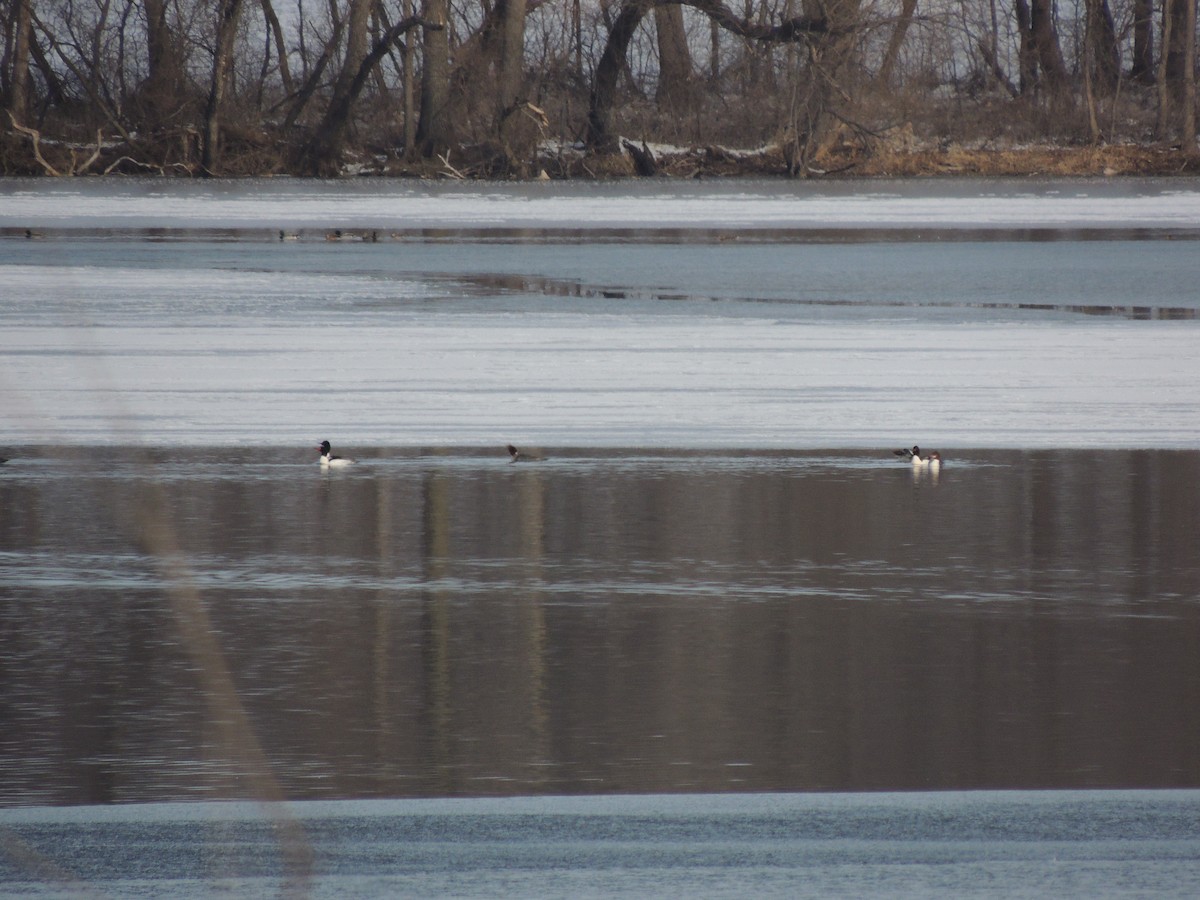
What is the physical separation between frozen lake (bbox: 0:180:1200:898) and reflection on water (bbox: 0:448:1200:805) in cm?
2

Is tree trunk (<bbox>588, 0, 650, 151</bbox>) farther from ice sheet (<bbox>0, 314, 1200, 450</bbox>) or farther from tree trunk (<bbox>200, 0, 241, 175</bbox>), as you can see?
ice sheet (<bbox>0, 314, 1200, 450</bbox>)

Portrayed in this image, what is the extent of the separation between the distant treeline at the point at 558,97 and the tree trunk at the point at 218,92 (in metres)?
0.04

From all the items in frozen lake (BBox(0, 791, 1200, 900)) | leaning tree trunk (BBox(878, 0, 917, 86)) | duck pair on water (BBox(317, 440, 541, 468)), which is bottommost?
frozen lake (BBox(0, 791, 1200, 900))

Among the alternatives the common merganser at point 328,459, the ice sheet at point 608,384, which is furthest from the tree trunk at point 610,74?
the common merganser at point 328,459

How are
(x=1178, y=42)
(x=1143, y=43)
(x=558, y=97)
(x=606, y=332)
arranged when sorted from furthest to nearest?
(x=1143, y=43), (x=1178, y=42), (x=558, y=97), (x=606, y=332)

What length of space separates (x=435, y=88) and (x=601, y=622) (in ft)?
116

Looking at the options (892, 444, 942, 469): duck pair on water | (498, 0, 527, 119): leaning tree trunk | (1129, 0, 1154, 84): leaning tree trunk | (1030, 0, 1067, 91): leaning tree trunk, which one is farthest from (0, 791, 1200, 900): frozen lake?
(1129, 0, 1154, 84): leaning tree trunk

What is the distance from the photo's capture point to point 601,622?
5258mm

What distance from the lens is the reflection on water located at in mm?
4035

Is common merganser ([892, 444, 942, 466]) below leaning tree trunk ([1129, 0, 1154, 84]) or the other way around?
below

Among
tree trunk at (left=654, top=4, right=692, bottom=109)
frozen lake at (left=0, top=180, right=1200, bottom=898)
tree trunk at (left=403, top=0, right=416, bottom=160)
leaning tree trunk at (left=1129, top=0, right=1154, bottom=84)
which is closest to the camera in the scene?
frozen lake at (left=0, top=180, right=1200, bottom=898)

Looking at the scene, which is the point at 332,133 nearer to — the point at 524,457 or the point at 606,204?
the point at 606,204

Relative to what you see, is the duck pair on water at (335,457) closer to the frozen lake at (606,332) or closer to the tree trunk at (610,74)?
the frozen lake at (606,332)

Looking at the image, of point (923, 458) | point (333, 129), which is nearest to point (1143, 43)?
point (333, 129)
